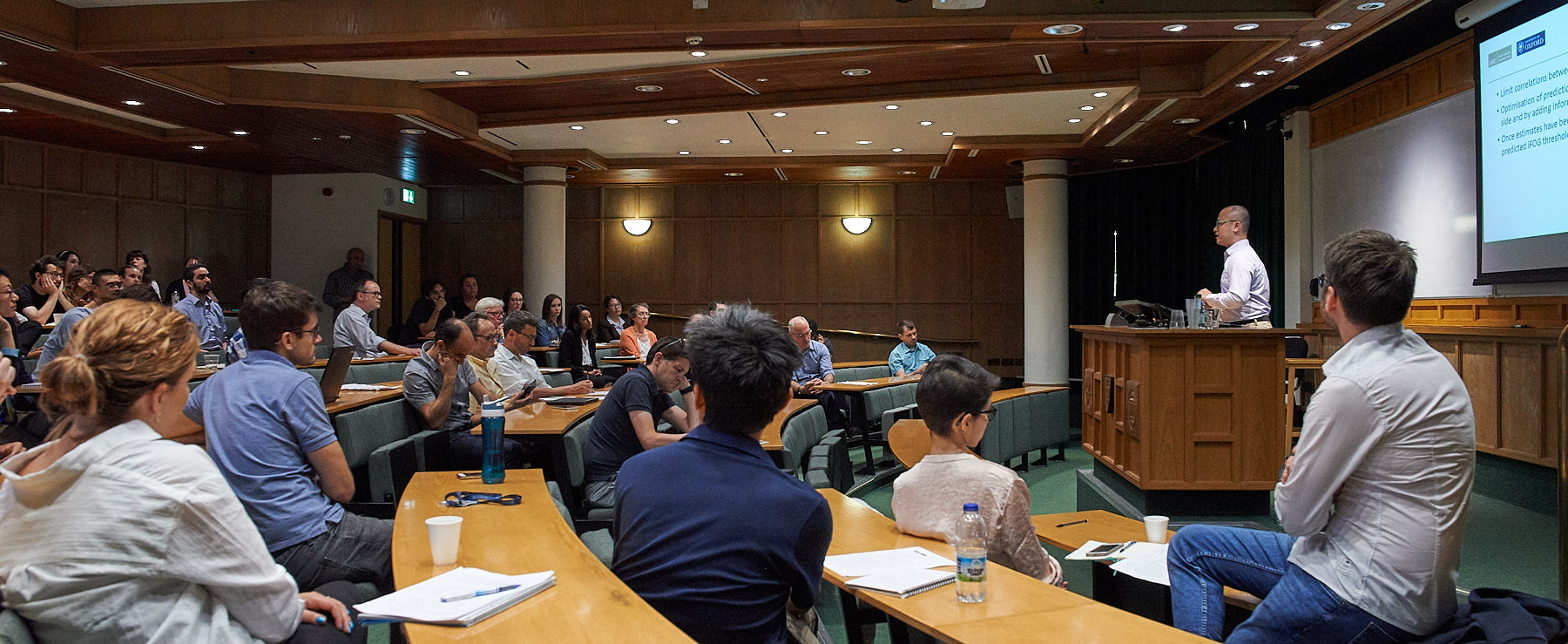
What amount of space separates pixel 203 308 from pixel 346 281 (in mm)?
3865

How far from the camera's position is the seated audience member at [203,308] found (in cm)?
788

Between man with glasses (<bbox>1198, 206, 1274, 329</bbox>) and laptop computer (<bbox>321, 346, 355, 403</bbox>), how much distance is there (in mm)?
4707

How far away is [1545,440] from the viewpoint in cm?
598

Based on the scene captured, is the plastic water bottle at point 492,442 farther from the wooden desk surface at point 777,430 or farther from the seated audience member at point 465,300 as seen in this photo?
the seated audience member at point 465,300

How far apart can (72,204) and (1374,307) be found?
12.8m

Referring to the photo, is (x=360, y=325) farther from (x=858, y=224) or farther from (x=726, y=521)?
(x=726, y=521)

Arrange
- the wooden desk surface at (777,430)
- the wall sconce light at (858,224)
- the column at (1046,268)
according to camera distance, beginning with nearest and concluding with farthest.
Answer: the wooden desk surface at (777,430) → the column at (1046,268) → the wall sconce light at (858,224)

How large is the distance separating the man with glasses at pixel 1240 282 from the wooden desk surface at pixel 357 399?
15.1 feet

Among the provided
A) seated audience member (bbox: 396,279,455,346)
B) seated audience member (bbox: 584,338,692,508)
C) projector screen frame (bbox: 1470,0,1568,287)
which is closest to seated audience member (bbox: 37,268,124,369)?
seated audience member (bbox: 584,338,692,508)

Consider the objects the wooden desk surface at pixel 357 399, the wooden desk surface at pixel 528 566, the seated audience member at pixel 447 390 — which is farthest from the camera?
the wooden desk surface at pixel 357 399

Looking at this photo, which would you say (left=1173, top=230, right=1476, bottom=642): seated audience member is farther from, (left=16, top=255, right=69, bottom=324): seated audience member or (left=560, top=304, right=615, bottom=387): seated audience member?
(left=16, top=255, right=69, bottom=324): seated audience member

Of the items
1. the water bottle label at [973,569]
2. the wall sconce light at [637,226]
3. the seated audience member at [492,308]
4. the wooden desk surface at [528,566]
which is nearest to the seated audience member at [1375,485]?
the water bottle label at [973,569]

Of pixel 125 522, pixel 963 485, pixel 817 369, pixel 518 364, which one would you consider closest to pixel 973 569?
pixel 963 485

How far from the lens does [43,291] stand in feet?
25.3
